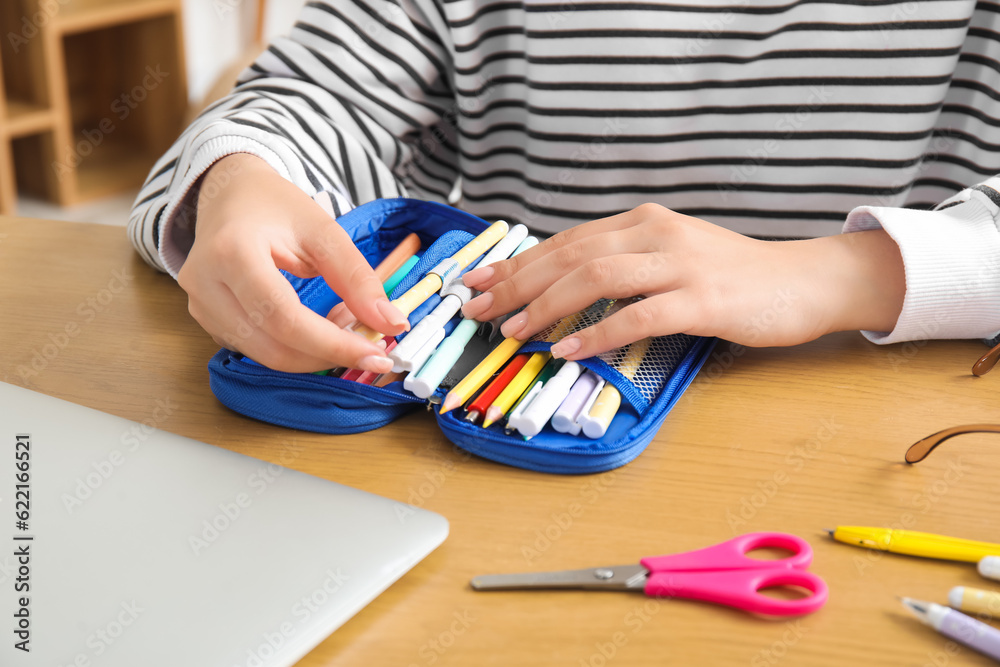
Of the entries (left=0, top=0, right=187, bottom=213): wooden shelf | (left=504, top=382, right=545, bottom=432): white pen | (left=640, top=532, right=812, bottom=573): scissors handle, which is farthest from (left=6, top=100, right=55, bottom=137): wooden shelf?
(left=640, top=532, right=812, bottom=573): scissors handle

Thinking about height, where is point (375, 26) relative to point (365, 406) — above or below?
above

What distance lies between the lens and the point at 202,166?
56 cm

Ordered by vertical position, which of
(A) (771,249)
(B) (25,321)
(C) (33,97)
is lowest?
(C) (33,97)

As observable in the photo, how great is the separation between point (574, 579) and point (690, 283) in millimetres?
206

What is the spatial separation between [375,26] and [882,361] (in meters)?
0.50

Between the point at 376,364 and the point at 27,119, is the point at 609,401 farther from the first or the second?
the point at 27,119

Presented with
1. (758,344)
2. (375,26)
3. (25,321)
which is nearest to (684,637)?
(758,344)

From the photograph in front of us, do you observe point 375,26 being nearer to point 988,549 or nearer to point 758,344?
point 758,344

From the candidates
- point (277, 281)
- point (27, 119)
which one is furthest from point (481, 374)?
point (27, 119)

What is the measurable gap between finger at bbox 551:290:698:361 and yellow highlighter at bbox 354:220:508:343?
9cm

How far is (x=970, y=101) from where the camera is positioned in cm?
74

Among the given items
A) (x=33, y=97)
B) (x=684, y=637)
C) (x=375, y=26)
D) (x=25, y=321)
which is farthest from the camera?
(x=33, y=97)

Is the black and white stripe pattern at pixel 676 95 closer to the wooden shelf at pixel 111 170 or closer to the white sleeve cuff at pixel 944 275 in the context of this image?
the white sleeve cuff at pixel 944 275

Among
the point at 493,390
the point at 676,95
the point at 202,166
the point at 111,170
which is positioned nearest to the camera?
the point at 493,390
